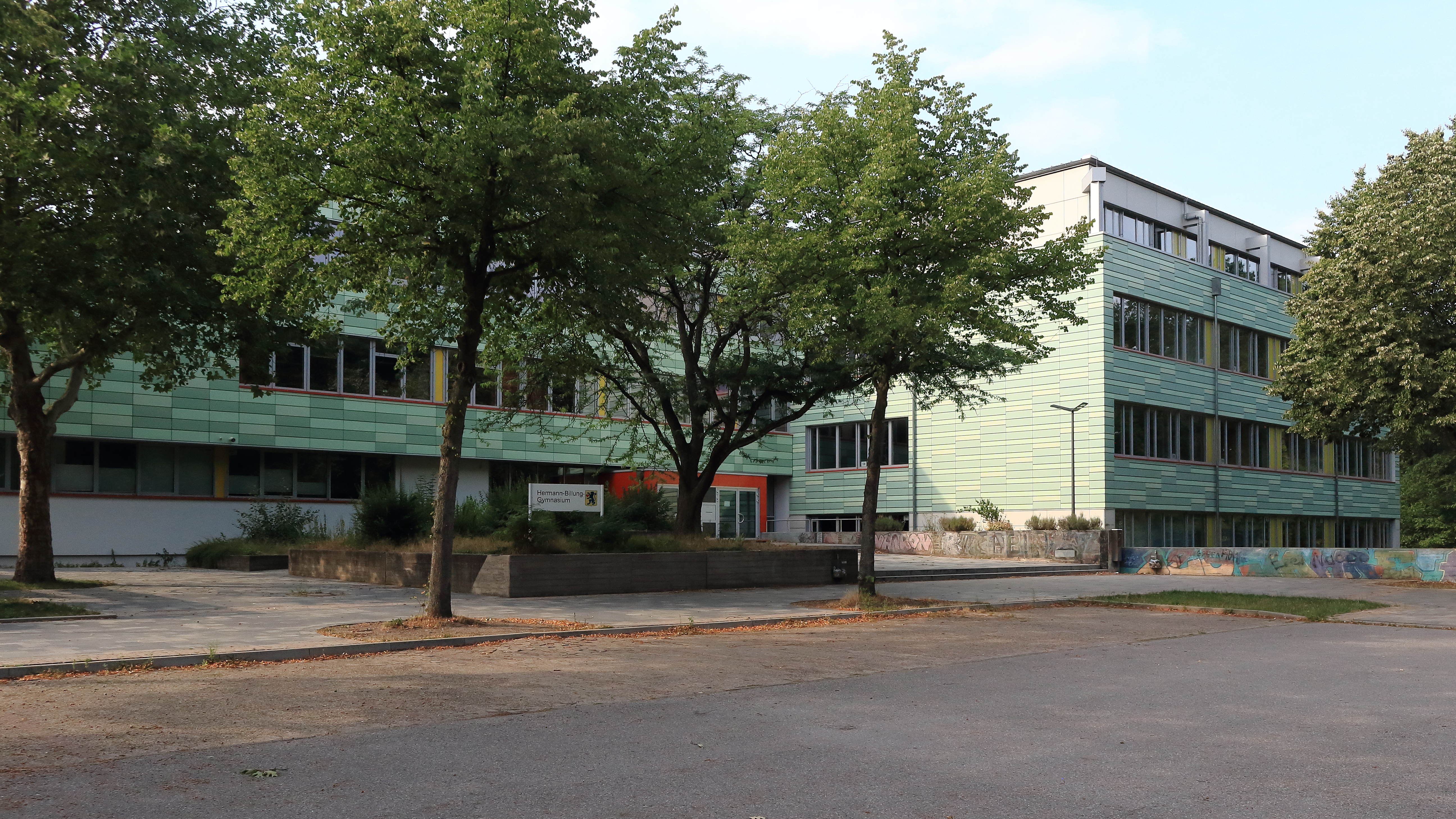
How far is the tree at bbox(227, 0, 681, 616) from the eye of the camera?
1399 centimetres

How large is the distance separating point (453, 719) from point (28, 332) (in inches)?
748

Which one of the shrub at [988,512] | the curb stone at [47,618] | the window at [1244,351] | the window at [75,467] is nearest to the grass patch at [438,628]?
the curb stone at [47,618]

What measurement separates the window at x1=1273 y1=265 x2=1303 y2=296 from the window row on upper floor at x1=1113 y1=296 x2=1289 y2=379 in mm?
2699

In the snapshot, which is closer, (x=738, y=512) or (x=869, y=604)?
(x=869, y=604)

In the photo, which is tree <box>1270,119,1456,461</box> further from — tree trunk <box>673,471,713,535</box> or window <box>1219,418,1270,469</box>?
tree trunk <box>673,471,713,535</box>

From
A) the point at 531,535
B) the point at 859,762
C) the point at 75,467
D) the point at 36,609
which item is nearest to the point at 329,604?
the point at 36,609

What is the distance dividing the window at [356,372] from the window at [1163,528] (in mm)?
26920

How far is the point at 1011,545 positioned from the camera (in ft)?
132

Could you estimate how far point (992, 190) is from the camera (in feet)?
58.4

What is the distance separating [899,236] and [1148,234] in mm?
31482

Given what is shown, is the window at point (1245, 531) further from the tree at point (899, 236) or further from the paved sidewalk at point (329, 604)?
the tree at point (899, 236)

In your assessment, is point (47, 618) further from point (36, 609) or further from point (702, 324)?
point (702, 324)

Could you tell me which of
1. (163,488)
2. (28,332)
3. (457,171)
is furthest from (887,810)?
(163,488)

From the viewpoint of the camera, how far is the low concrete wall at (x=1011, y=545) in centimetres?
3778
